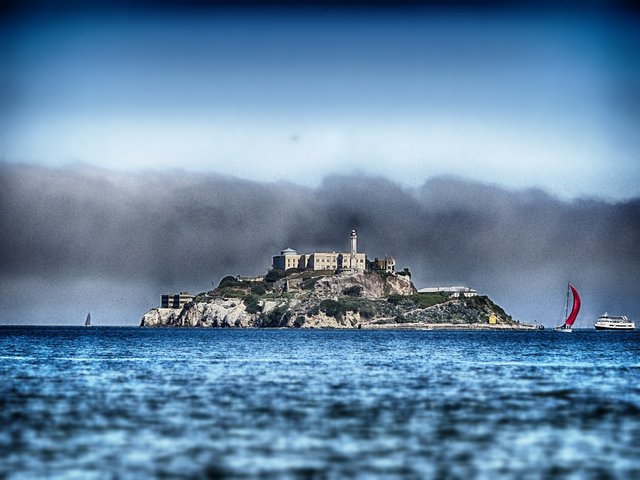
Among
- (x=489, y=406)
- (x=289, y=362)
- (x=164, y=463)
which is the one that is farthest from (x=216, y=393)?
(x=289, y=362)

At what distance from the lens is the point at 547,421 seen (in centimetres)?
3731

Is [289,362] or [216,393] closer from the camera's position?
[216,393]

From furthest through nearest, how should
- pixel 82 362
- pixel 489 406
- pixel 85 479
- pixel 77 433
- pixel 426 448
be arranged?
pixel 82 362 < pixel 489 406 < pixel 77 433 < pixel 426 448 < pixel 85 479

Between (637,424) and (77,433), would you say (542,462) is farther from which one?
(77,433)

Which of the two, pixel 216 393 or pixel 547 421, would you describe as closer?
pixel 547 421

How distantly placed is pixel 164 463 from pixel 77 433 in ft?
24.5

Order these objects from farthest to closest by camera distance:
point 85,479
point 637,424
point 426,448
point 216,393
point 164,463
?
point 216,393 < point 637,424 < point 426,448 < point 164,463 < point 85,479

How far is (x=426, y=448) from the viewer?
1190 inches

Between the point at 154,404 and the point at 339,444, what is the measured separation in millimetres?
14064

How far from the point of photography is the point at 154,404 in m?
42.8

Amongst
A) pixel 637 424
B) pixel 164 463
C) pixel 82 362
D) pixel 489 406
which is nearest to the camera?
pixel 164 463

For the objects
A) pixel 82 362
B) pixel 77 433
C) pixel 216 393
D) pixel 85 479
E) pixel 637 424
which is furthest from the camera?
pixel 82 362

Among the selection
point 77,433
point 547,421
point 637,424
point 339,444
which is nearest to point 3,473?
point 77,433

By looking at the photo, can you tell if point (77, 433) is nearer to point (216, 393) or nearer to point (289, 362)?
point (216, 393)
